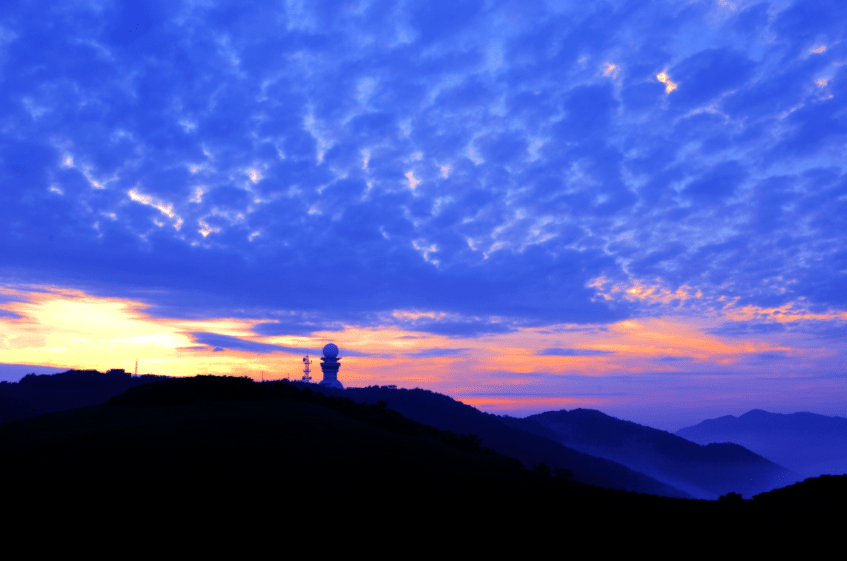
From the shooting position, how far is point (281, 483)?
1470 cm

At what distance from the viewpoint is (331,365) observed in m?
87.9

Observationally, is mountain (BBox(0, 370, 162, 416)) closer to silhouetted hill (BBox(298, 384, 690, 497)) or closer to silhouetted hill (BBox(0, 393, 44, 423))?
silhouetted hill (BBox(0, 393, 44, 423))

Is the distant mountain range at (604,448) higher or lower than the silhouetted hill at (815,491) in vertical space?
lower

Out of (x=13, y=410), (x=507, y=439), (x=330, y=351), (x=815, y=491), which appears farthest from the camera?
(x=330, y=351)

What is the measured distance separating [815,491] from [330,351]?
7410 centimetres

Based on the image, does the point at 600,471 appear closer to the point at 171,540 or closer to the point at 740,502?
the point at 740,502

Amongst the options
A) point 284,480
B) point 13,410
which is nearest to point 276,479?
point 284,480

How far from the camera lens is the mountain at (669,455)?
346 feet

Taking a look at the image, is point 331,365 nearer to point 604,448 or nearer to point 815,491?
point 604,448

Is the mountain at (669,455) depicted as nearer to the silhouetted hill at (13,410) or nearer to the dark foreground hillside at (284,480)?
the silhouetted hill at (13,410)

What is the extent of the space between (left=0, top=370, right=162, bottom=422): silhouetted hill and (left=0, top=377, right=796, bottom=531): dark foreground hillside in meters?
51.7

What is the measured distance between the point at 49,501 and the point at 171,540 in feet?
16.8

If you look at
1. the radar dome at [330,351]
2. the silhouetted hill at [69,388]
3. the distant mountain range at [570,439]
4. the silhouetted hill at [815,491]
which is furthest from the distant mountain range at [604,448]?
the silhouetted hill at [815,491]

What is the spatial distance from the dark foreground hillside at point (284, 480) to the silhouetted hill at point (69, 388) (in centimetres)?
5172
